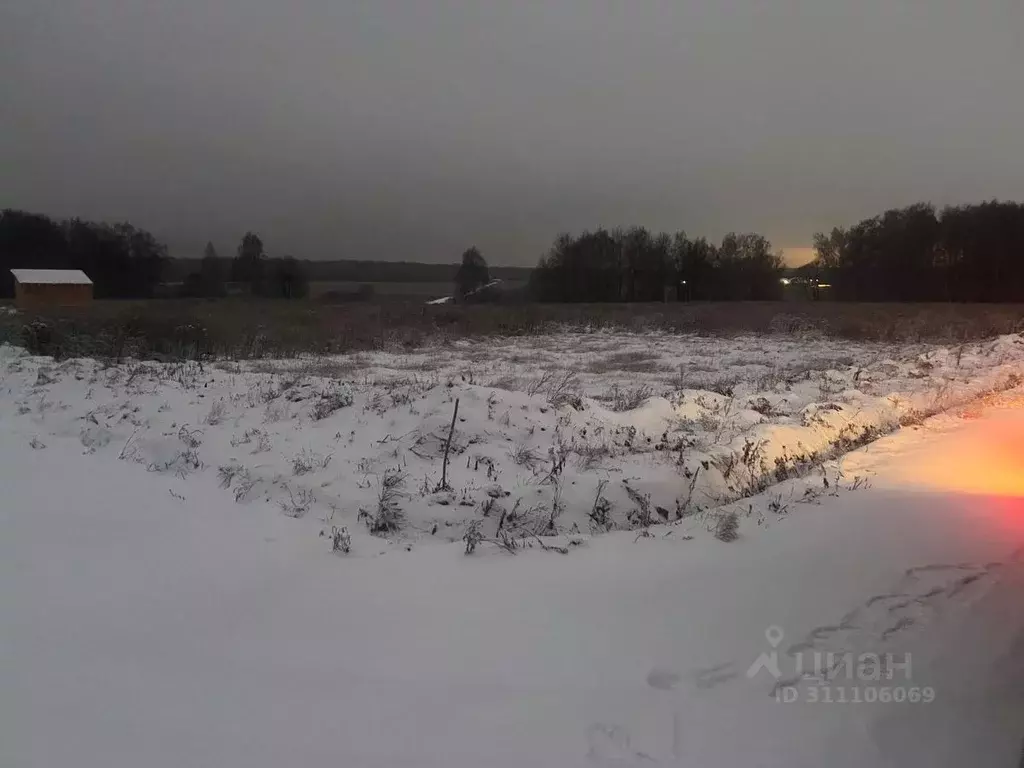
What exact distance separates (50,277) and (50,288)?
1.35m

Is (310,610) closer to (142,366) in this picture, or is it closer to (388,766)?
(388,766)

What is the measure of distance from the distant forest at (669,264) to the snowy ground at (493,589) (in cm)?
4237

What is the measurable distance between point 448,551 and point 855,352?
1994 cm

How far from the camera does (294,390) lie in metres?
10.3

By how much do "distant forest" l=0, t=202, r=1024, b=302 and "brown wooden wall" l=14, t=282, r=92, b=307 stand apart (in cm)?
522

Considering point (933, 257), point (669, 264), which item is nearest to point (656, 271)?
point (669, 264)

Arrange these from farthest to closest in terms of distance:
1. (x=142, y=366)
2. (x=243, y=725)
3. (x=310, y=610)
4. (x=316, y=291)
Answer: (x=316, y=291)
(x=142, y=366)
(x=310, y=610)
(x=243, y=725)

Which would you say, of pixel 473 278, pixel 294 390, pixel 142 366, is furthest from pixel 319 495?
pixel 473 278

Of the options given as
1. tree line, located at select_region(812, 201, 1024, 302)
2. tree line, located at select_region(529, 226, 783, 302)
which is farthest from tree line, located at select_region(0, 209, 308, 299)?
tree line, located at select_region(812, 201, 1024, 302)

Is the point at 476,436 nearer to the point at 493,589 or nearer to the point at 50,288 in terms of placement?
the point at 493,589

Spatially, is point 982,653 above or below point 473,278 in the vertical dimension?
below

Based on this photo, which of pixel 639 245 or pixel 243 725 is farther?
pixel 639 245

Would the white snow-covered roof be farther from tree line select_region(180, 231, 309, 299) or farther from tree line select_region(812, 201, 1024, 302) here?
Result: tree line select_region(812, 201, 1024, 302)

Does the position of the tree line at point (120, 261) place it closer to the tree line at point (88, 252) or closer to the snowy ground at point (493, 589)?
the tree line at point (88, 252)
